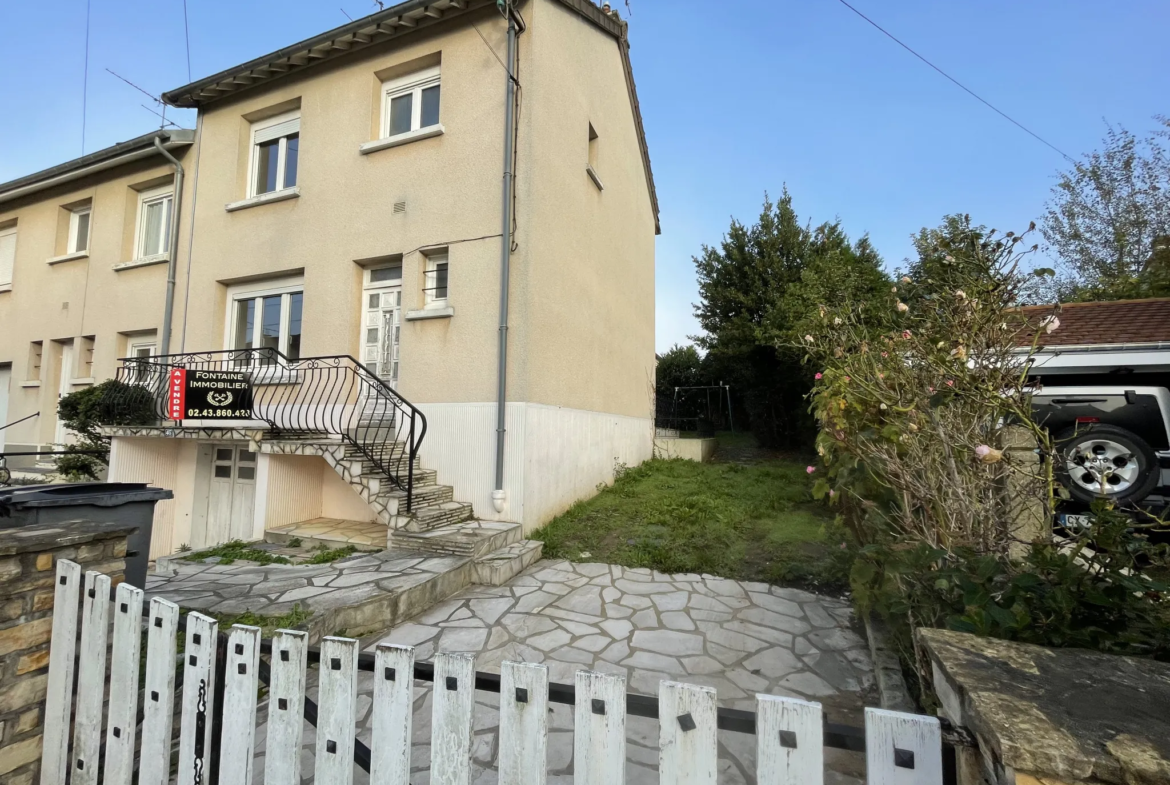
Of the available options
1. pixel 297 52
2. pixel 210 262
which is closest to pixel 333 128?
pixel 297 52

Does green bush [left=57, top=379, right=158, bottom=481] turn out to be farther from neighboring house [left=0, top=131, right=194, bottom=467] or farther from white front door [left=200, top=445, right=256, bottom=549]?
white front door [left=200, top=445, right=256, bottom=549]

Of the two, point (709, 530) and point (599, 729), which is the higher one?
point (599, 729)

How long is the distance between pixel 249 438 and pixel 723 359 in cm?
1164

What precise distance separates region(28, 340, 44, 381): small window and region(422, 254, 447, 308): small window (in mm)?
9715

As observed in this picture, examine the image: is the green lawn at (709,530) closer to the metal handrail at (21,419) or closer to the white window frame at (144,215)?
the white window frame at (144,215)

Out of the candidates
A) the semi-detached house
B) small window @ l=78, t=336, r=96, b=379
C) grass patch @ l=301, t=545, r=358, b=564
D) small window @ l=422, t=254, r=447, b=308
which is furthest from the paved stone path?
small window @ l=78, t=336, r=96, b=379

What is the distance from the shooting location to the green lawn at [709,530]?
15.7 ft

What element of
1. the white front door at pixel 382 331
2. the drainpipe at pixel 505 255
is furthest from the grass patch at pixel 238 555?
the white front door at pixel 382 331

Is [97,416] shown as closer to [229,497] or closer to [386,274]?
[229,497]

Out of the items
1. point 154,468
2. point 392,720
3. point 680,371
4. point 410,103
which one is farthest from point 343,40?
point 680,371

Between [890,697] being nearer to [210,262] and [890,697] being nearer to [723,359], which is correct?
[210,262]

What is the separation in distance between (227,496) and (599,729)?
7649 millimetres

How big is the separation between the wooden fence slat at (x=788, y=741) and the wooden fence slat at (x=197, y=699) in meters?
1.66

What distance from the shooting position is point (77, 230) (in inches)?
415
